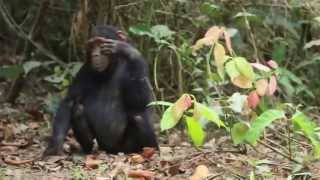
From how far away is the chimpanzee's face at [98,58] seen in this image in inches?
235

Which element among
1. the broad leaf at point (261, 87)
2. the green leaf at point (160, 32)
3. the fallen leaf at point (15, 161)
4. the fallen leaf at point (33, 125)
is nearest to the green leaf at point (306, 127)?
the broad leaf at point (261, 87)

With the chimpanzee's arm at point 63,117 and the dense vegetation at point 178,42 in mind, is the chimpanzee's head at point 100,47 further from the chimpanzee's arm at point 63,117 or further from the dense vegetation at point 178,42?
the dense vegetation at point 178,42

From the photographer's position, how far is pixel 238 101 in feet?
14.3

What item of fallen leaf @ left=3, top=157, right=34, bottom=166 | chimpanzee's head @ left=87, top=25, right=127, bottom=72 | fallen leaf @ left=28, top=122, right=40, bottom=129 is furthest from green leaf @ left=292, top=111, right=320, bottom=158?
fallen leaf @ left=28, top=122, right=40, bottom=129

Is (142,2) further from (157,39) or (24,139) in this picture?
(24,139)

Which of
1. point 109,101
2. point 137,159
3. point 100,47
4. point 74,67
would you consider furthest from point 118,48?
point 74,67

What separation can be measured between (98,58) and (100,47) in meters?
0.09

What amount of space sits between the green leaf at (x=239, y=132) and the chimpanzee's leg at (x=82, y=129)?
6.60ft

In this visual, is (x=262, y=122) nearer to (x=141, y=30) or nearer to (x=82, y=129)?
(x=82, y=129)

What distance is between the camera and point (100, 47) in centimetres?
596

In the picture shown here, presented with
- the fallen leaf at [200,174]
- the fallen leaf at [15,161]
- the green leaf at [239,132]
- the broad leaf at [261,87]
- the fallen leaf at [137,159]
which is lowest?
the fallen leaf at [15,161]

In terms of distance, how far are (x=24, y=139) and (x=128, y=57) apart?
128 centimetres

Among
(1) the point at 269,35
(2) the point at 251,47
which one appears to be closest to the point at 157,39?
(2) the point at 251,47

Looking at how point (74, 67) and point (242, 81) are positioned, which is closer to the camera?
point (242, 81)
